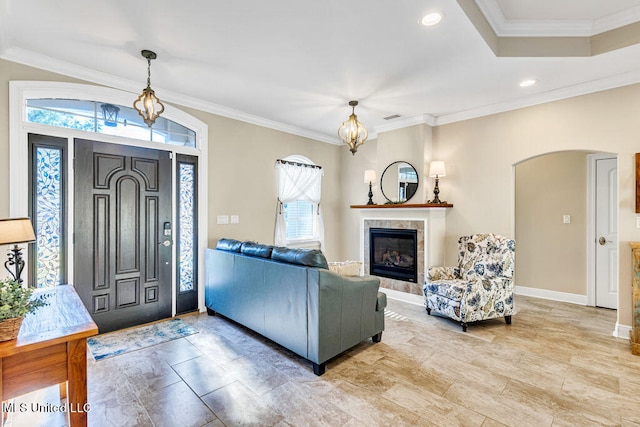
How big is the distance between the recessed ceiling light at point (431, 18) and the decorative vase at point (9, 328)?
3.16 meters

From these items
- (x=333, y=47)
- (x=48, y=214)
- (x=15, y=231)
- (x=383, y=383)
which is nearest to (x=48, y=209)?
(x=48, y=214)

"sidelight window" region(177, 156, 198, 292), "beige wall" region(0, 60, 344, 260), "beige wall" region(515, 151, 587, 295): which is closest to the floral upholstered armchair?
"beige wall" region(515, 151, 587, 295)

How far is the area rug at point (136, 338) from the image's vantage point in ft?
9.57

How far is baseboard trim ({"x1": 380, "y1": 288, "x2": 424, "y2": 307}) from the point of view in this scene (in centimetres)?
455

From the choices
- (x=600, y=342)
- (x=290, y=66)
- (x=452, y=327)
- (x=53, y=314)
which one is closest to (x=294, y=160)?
(x=290, y=66)

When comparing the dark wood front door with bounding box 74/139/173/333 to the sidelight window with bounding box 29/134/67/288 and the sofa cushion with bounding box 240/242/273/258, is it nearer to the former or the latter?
the sidelight window with bounding box 29/134/67/288

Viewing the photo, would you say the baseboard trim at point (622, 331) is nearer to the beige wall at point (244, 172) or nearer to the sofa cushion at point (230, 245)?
the sofa cushion at point (230, 245)

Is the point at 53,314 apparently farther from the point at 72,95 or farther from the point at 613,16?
the point at 613,16

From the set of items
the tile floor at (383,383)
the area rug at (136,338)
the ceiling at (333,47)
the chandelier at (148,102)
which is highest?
the ceiling at (333,47)

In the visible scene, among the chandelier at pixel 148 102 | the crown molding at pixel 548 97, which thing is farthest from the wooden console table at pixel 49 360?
the crown molding at pixel 548 97

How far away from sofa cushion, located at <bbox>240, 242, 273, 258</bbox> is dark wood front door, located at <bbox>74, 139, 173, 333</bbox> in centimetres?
115

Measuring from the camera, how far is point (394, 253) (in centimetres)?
496

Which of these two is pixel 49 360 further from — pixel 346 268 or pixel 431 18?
pixel 431 18

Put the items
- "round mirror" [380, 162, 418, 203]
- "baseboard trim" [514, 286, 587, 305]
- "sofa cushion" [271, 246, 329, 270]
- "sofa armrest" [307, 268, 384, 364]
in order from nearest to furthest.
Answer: "sofa armrest" [307, 268, 384, 364] → "sofa cushion" [271, 246, 329, 270] → "baseboard trim" [514, 286, 587, 305] → "round mirror" [380, 162, 418, 203]
